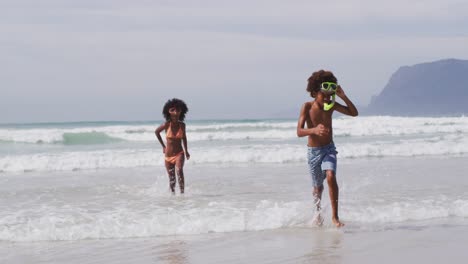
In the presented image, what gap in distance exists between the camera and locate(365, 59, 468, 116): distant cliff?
586 ft

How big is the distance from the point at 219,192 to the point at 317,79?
3.88 metres

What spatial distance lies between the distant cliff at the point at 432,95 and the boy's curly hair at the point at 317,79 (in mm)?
172600

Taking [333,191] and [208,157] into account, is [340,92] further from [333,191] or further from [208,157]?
[208,157]

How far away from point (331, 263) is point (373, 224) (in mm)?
2194

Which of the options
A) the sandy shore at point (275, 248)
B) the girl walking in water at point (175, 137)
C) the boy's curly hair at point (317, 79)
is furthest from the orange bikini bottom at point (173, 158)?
the boy's curly hair at point (317, 79)

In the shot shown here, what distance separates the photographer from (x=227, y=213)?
7707 mm

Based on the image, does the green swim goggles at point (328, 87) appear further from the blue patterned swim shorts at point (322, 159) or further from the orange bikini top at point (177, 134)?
the orange bikini top at point (177, 134)

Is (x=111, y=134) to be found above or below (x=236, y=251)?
above

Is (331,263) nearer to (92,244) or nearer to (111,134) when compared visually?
(92,244)

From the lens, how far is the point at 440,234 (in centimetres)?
645

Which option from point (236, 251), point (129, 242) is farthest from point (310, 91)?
point (129, 242)

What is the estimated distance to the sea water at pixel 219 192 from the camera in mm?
7066

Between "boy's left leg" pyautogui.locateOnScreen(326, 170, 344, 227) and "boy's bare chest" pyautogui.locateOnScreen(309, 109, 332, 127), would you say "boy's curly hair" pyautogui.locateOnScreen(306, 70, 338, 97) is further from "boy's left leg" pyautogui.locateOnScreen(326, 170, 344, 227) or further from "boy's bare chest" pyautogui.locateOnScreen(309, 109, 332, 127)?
"boy's left leg" pyautogui.locateOnScreen(326, 170, 344, 227)

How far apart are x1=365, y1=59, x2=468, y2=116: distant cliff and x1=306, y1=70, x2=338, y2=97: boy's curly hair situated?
566 feet
